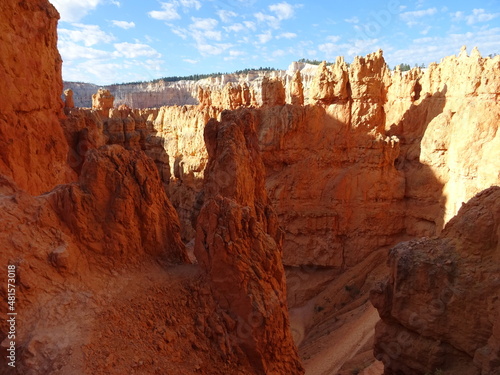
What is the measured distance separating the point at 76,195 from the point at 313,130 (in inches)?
628

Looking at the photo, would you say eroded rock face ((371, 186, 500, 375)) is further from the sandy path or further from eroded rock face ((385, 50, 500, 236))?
eroded rock face ((385, 50, 500, 236))

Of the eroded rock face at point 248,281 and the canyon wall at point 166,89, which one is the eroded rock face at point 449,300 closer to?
the eroded rock face at point 248,281

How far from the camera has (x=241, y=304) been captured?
7.00 metres

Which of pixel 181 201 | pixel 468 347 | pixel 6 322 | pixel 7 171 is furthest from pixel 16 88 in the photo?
pixel 181 201

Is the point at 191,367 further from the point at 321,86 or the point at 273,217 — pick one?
the point at 321,86

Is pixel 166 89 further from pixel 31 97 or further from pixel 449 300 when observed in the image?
pixel 449 300

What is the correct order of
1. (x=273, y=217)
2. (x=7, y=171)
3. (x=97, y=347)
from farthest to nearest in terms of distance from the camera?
(x=273, y=217) → (x=7, y=171) → (x=97, y=347)

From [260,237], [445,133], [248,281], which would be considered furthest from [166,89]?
[248,281]

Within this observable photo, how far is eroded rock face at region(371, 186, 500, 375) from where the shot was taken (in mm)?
5875

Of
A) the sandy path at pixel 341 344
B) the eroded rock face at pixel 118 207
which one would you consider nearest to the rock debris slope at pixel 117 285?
the eroded rock face at pixel 118 207

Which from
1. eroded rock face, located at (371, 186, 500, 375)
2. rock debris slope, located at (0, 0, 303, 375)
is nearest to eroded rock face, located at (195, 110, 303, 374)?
rock debris slope, located at (0, 0, 303, 375)

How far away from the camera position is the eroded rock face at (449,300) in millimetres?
5875

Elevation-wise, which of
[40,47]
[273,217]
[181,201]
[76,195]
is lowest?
[181,201]

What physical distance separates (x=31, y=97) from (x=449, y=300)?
38.9 ft
